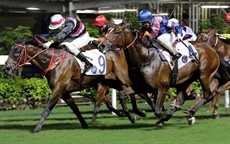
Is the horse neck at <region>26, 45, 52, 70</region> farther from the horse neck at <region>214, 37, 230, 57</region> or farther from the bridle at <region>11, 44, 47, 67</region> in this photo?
the horse neck at <region>214, 37, 230, 57</region>

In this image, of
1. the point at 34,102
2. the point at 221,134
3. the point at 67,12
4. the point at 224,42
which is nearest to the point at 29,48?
the point at 221,134

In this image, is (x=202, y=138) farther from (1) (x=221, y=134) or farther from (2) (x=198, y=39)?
(2) (x=198, y=39)

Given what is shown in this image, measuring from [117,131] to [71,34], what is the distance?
205 cm

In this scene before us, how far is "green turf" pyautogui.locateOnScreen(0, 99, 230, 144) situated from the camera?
10.8 m

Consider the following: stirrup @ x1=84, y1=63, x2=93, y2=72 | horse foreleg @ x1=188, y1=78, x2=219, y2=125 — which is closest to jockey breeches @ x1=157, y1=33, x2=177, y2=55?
horse foreleg @ x1=188, y1=78, x2=219, y2=125

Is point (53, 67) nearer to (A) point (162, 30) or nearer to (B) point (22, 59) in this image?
(B) point (22, 59)

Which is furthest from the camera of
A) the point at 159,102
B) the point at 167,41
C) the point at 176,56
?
the point at 176,56

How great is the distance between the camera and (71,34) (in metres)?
12.9

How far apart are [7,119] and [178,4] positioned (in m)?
18.1

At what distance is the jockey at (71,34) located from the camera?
1245 cm

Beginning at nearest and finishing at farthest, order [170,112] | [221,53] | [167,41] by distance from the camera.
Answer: [170,112], [167,41], [221,53]

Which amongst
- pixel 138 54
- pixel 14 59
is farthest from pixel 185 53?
pixel 14 59

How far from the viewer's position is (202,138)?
1089cm

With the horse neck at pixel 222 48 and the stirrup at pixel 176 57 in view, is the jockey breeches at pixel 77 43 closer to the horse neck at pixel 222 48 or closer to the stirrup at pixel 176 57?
the stirrup at pixel 176 57
